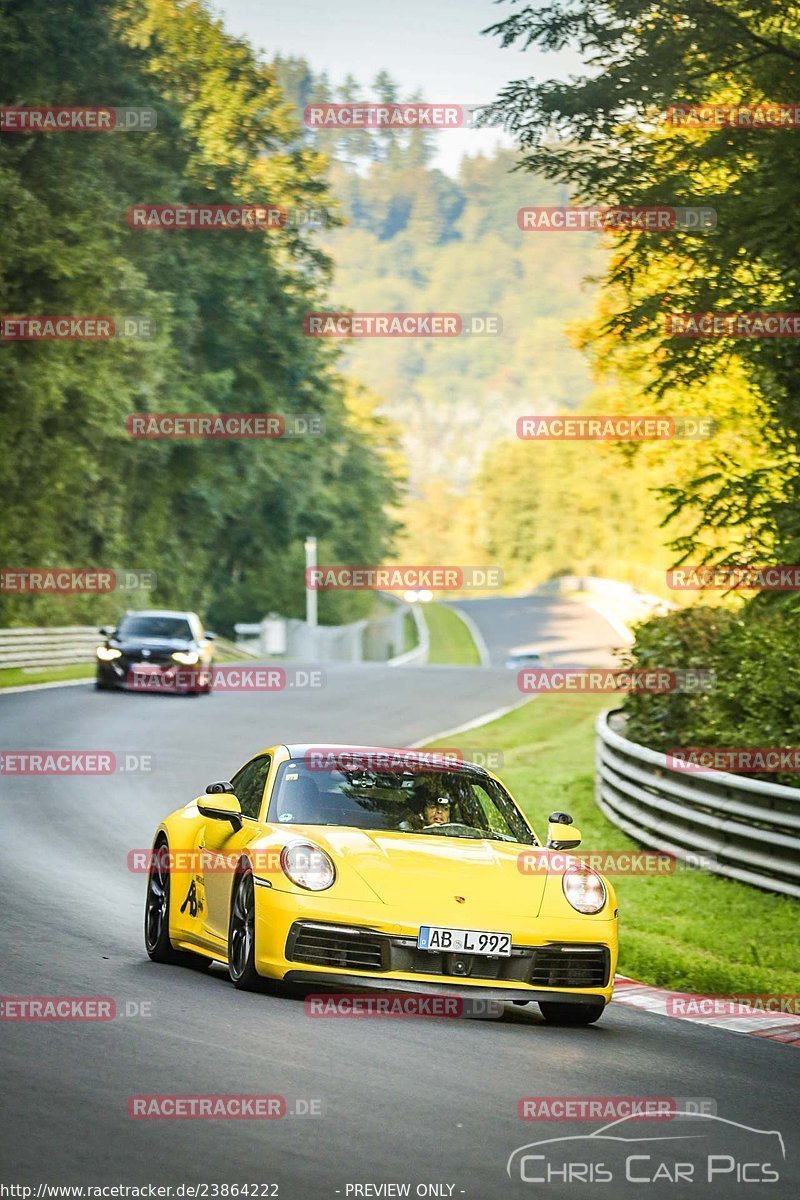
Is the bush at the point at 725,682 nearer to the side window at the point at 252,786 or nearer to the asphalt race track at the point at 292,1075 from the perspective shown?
the side window at the point at 252,786

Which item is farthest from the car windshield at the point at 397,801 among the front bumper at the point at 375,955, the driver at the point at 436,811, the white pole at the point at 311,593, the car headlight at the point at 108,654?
the white pole at the point at 311,593

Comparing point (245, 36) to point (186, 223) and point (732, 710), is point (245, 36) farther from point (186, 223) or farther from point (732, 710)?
point (732, 710)

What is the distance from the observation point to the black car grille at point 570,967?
9820mm

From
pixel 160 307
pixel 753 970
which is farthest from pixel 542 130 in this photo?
pixel 160 307

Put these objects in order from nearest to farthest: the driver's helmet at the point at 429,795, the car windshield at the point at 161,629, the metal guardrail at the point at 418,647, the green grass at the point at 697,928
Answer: the driver's helmet at the point at 429,795, the green grass at the point at 697,928, the car windshield at the point at 161,629, the metal guardrail at the point at 418,647

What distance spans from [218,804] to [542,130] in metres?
11.6

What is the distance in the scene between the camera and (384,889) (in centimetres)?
974

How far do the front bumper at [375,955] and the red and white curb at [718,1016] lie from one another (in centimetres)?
122

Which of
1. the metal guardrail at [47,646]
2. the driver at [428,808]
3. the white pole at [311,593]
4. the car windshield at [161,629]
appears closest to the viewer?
the driver at [428,808]

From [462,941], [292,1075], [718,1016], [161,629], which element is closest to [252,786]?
[462,941]

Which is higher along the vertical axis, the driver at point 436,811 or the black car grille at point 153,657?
the driver at point 436,811

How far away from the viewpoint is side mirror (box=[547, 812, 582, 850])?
35.2 feet

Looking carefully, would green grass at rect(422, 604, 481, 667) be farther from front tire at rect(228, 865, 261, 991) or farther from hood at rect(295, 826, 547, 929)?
front tire at rect(228, 865, 261, 991)

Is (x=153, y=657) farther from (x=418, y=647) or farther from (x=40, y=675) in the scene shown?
(x=418, y=647)
